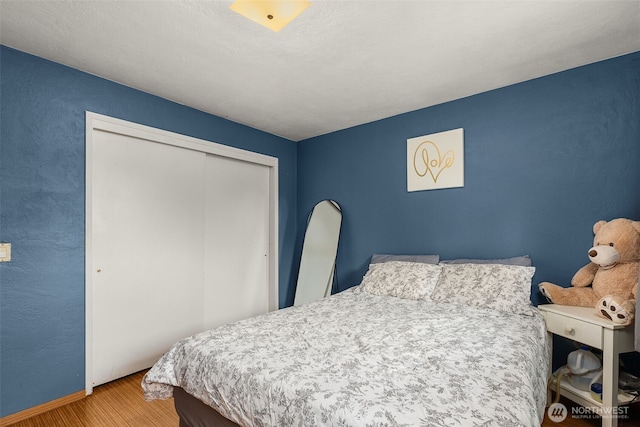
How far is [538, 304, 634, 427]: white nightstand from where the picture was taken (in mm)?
1633

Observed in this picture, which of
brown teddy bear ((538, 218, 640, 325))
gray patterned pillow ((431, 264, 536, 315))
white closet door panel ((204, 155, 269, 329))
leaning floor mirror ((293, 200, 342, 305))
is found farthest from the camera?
leaning floor mirror ((293, 200, 342, 305))

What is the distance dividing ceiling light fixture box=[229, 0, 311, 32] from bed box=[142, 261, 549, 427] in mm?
1582

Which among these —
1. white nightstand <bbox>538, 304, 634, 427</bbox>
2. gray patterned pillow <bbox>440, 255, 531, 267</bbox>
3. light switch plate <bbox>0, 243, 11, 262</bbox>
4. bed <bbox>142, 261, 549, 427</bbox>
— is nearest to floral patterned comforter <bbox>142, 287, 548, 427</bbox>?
bed <bbox>142, 261, 549, 427</bbox>

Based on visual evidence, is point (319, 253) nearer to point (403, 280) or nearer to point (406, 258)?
point (406, 258)

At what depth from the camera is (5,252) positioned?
191 cm

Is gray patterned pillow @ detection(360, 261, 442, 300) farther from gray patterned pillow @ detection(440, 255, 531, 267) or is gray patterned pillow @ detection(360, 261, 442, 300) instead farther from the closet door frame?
the closet door frame

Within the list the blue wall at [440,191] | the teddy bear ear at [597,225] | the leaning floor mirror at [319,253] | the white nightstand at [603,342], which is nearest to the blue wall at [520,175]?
the blue wall at [440,191]

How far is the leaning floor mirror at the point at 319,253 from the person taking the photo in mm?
3506

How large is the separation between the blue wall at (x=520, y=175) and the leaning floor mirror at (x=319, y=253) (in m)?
0.24

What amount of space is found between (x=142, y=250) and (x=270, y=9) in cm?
208

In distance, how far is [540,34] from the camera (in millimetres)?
1815

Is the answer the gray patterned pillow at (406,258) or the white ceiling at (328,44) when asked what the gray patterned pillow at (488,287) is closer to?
the gray patterned pillow at (406,258)

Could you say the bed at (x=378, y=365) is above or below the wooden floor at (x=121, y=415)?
above

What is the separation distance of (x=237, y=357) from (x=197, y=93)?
6.98 feet
